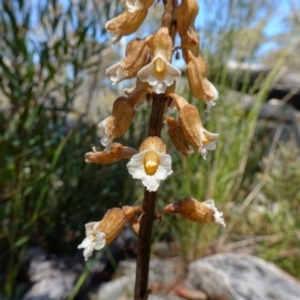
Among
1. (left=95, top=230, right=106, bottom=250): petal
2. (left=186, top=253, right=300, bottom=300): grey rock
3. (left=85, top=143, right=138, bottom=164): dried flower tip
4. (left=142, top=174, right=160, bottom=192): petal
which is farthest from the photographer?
(left=186, top=253, right=300, bottom=300): grey rock

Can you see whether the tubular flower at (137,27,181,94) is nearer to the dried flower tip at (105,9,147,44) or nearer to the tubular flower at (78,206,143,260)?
the dried flower tip at (105,9,147,44)

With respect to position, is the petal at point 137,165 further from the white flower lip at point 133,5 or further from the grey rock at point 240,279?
the grey rock at point 240,279

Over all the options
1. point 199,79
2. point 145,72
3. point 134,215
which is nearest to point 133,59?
point 145,72

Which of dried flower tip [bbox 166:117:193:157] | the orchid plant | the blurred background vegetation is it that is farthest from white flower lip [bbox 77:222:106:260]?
the blurred background vegetation

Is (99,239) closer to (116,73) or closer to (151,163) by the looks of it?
(151,163)

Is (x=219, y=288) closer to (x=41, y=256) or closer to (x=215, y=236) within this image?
(x=215, y=236)

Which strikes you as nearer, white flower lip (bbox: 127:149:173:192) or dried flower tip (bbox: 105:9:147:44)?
white flower lip (bbox: 127:149:173:192)
